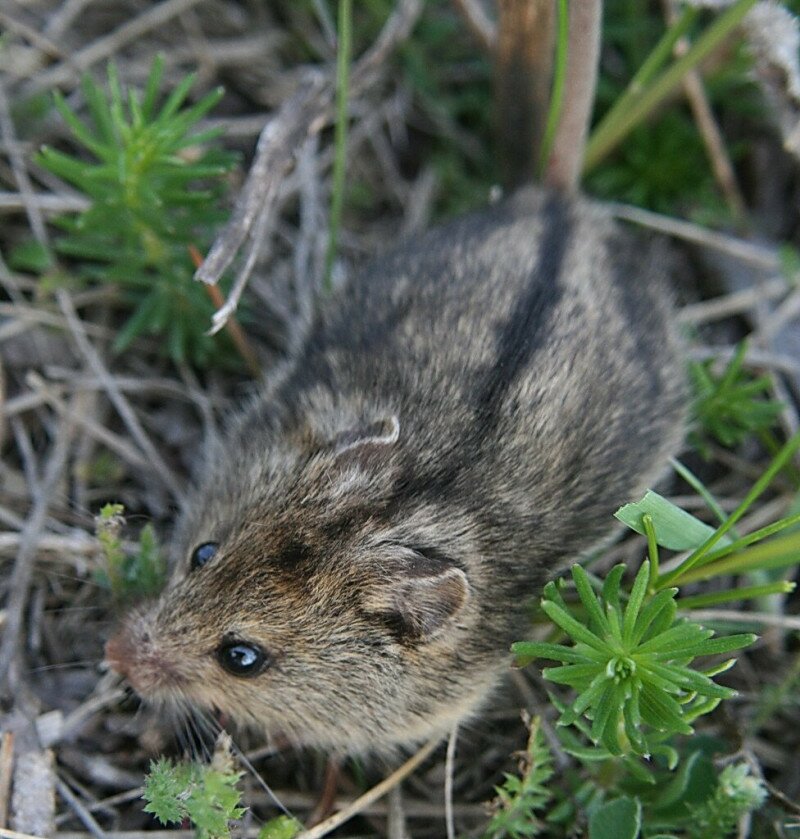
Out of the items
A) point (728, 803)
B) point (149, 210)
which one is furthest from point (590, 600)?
point (149, 210)

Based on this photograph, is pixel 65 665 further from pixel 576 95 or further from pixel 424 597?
pixel 576 95

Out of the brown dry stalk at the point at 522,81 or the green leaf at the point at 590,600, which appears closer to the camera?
the green leaf at the point at 590,600

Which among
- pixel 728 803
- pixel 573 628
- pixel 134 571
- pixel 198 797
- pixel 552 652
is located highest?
pixel 573 628

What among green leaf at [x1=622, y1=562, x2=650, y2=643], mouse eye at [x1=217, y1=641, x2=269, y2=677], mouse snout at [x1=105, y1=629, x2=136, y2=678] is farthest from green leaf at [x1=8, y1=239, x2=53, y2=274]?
green leaf at [x1=622, y1=562, x2=650, y2=643]

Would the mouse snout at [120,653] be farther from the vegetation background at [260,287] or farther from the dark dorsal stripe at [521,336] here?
the dark dorsal stripe at [521,336]

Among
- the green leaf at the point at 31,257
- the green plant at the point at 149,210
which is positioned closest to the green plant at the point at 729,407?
the green plant at the point at 149,210

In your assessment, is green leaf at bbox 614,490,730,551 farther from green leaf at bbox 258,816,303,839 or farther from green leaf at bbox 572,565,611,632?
green leaf at bbox 258,816,303,839
